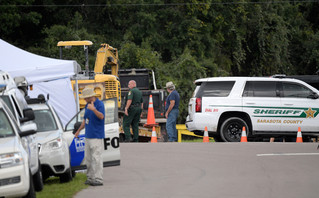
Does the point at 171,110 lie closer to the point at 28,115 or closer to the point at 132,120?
the point at 132,120

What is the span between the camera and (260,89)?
901 inches

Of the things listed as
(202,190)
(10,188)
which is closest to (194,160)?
(202,190)

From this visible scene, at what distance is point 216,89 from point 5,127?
12.2 metres

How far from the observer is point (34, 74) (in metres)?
17.5

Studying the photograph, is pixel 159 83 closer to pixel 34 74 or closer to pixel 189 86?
pixel 189 86

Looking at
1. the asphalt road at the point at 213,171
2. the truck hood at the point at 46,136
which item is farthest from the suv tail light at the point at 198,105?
the truck hood at the point at 46,136

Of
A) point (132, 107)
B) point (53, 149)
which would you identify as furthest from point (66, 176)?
point (132, 107)

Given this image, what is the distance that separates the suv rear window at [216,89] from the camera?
22797 mm

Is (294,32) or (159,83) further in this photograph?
(294,32)

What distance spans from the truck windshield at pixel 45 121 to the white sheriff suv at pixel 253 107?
864cm

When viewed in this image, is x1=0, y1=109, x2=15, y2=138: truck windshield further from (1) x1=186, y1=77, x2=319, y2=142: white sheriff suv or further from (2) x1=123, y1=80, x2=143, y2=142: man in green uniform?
(2) x1=123, y1=80, x2=143, y2=142: man in green uniform

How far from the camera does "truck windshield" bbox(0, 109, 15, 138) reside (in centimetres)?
1114

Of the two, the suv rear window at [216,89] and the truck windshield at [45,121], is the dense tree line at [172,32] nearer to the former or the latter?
the suv rear window at [216,89]

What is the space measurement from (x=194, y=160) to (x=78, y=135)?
4.06 m
